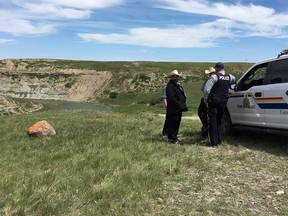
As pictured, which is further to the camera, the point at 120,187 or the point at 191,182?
the point at 191,182

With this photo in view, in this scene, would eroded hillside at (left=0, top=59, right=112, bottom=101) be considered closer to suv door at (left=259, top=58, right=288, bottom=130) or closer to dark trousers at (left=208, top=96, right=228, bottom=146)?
dark trousers at (left=208, top=96, right=228, bottom=146)

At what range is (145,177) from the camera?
7.19 metres

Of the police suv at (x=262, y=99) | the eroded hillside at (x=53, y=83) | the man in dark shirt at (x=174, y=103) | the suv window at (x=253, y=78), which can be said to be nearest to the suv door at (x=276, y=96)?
the police suv at (x=262, y=99)

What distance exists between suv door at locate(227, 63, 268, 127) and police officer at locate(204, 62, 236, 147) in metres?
0.65

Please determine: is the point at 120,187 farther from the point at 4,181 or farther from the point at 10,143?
the point at 10,143

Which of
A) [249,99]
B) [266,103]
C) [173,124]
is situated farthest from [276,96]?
[173,124]

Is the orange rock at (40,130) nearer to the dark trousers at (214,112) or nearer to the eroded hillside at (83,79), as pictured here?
the dark trousers at (214,112)

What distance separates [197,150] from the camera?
9.89m

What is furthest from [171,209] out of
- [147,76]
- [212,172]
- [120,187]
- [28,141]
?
[147,76]

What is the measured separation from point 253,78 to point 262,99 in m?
1.12

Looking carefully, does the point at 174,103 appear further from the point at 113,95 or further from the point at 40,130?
the point at 113,95

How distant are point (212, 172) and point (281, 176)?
122cm

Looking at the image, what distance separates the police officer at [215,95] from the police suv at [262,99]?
0.71 m

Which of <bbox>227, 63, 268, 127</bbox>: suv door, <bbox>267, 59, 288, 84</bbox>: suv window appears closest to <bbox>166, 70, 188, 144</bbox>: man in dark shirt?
<bbox>227, 63, 268, 127</bbox>: suv door
